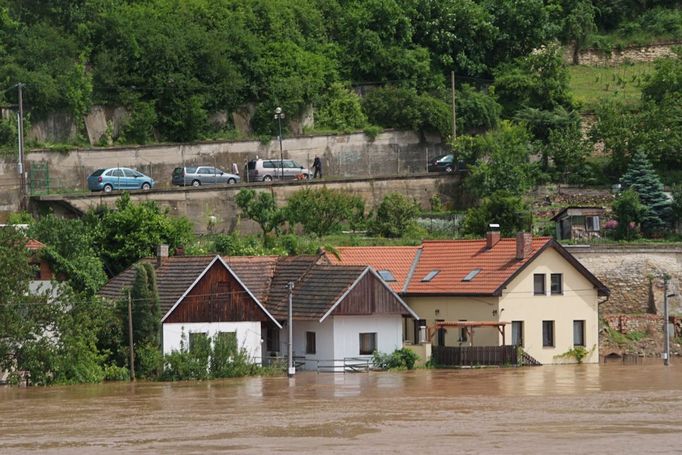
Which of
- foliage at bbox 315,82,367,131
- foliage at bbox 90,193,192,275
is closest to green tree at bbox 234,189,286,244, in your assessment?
foliage at bbox 90,193,192,275

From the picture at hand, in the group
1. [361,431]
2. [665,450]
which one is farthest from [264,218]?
[665,450]

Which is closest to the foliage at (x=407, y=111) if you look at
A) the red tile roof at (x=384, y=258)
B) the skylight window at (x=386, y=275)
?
the red tile roof at (x=384, y=258)

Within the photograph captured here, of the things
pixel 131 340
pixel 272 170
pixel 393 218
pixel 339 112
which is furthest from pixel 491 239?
pixel 339 112

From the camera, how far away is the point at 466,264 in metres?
62.0

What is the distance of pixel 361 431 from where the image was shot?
40.9m

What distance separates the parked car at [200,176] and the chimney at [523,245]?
16.6 meters

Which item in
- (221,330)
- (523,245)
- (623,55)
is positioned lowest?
(221,330)

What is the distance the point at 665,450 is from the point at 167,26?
46400mm

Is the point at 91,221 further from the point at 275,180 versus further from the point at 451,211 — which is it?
the point at 451,211

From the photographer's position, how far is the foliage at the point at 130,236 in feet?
211

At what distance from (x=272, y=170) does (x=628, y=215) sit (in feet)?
50.8

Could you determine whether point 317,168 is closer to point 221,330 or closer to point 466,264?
point 466,264

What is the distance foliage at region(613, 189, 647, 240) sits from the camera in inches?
2874

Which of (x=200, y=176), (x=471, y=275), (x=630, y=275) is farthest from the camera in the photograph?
(x=200, y=176)
